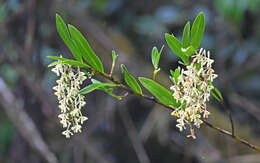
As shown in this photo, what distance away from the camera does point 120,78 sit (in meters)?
1.66

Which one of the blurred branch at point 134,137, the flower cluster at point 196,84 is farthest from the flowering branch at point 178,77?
the blurred branch at point 134,137

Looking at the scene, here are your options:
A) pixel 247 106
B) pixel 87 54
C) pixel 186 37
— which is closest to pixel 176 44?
pixel 186 37

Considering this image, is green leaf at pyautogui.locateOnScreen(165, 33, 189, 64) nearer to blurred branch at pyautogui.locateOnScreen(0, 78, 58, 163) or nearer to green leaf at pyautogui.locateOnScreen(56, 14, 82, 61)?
green leaf at pyautogui.locateOnScreen(56, 14, 82, 61)

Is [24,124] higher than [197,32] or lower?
lower

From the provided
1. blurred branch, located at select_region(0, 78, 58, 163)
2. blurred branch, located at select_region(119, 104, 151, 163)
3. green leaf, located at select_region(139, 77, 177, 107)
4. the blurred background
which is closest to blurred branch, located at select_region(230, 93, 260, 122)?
the blurred background

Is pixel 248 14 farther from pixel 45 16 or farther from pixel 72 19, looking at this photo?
pixel 45 16

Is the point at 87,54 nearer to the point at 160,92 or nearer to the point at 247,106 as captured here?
the point at 160,92

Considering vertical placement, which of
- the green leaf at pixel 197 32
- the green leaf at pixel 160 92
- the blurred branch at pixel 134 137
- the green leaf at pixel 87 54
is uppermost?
the green leaf at pixel 197 32

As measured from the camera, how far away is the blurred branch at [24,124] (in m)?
1.33

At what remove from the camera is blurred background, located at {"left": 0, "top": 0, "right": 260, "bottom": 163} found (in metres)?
1.41

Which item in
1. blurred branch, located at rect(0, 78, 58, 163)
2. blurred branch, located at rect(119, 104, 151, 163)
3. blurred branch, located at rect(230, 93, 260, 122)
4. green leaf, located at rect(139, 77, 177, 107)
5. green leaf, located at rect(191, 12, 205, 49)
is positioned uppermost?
green leaf, located at rect(191, 12, 205, 49)

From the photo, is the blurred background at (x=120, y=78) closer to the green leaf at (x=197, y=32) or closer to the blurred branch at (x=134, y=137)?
the blurred branch at (x=134, y=137)

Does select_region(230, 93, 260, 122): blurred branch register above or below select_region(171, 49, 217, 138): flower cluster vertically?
below

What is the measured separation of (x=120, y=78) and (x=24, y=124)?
51 centimetres
